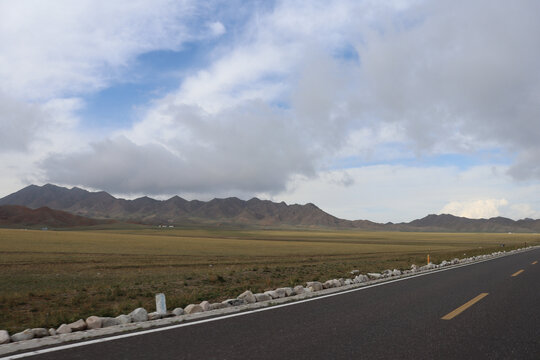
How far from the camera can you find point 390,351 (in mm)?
5516

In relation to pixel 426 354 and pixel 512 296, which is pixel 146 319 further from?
pixel 512 296

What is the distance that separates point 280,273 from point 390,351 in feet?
56.1

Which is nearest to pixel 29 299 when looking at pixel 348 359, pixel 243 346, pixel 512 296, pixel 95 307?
pixel 95 307

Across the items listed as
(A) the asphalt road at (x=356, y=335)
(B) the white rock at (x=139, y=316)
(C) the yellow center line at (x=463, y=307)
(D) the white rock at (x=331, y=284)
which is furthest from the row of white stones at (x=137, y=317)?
(C) the yellow center line at (x=463, y=307)

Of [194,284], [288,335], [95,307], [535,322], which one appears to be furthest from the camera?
[194,284]

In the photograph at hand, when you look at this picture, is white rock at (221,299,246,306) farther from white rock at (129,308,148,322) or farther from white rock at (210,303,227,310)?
white rock at (129,308,148,322)

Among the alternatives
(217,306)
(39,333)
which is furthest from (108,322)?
(217,306)

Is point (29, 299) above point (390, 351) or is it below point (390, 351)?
below

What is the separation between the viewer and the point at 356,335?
640 cm

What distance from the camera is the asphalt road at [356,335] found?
5.41m

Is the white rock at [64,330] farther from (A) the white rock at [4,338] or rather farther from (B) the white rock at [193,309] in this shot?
(B) the white rock at [193,309]

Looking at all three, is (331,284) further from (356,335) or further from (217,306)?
(356,335)

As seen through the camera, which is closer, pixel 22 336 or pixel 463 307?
pixel 22 336

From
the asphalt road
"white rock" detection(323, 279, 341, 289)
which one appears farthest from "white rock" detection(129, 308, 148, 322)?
"white rock" detection(323, 279, 341, 289)
